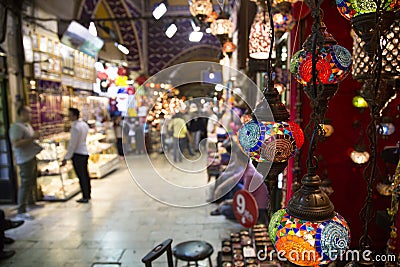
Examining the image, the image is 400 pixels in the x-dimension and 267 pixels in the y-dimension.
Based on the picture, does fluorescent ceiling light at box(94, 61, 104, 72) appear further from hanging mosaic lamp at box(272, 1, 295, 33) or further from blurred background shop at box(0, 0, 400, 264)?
hanging mosaic lamp at box(272, 1, 295, 33)

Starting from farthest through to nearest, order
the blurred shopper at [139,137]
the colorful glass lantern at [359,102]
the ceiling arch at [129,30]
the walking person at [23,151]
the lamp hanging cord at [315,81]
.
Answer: the blurred shopper at [139,137]
the ceiling arch at [129,30]
the walking person at [23,151]
the colorful glass lantern at [359,102]
the lamp hanging cord at [315,81]

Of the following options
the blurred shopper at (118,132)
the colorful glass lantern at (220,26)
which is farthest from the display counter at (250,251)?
the blurred shopper at (118,132)

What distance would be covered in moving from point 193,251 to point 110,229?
242cm

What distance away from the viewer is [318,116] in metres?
1.02

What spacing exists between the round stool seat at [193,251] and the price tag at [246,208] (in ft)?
1.57

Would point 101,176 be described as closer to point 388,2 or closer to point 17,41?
point 17,41

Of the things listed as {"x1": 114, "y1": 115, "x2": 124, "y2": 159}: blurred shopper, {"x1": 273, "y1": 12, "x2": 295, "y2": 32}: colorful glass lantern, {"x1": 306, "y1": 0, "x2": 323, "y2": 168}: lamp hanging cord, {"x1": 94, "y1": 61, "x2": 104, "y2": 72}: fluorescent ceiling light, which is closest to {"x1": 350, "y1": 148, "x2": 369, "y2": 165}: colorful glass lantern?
{"x1": 273, "y1": 12, "x2": 295, "y2": 32}: colorful glass lantern

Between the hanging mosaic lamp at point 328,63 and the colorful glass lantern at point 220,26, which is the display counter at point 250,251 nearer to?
the hanging mosaic lamp at point 328,63

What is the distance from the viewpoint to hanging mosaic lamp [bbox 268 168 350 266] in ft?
3.45

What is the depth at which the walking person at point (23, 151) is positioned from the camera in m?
5.38

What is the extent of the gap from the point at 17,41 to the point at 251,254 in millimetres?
5952

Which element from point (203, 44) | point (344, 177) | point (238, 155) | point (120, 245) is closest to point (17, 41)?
point (120, 245)

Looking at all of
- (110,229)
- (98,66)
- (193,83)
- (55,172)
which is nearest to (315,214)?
(193,83)

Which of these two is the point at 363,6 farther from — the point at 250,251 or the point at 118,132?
the point at 118,132
